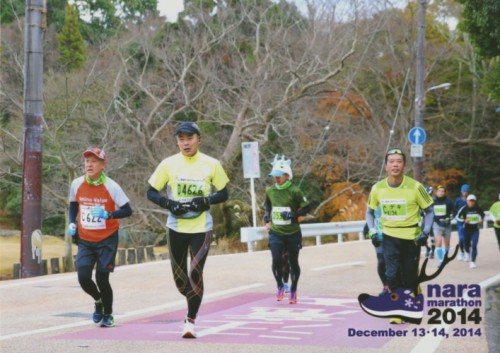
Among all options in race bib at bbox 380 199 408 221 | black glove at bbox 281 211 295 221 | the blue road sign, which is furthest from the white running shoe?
the blue road sign

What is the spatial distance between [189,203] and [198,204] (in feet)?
0.28

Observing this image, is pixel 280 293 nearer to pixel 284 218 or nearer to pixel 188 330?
pixel 284 218

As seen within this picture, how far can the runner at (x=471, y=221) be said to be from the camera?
1877 centimetres

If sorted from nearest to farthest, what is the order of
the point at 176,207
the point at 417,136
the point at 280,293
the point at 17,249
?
the point at 176,207, the point at 280,293, the point at 417,136, the point at 17,249

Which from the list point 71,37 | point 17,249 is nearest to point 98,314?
point 17,249

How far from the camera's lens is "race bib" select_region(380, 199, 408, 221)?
926 cm

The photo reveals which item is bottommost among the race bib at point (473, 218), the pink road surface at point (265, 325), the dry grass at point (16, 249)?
the dry grass at point (16, 249)

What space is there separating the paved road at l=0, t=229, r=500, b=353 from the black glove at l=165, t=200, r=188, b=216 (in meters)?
1.21

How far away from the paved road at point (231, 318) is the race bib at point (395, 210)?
1.18 m

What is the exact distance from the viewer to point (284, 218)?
452 inches

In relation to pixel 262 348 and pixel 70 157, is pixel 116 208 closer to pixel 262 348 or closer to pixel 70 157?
pixel 262 348

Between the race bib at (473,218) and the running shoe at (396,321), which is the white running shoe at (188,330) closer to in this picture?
the running shoe at (396,321)

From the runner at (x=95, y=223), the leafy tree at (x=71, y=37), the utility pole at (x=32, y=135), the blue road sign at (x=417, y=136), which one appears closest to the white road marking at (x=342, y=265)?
the utility pole at (x=32, y=135)

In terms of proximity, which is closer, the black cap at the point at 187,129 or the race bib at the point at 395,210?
the black cap at the point at 187,129
